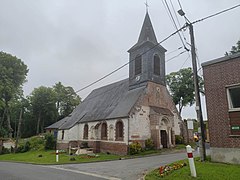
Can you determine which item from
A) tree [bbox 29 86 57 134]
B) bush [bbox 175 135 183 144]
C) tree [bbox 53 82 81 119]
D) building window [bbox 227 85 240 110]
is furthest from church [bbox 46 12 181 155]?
tree [bbox 53 82 81 119]

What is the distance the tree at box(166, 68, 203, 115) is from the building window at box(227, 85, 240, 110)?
30091 millimetres

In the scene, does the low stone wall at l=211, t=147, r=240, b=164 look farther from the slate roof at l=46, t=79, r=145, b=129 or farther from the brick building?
the slate roof at l=46, t=79, r=145, b=129

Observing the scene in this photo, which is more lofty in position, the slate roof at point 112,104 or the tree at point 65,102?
the tree at point 65,102

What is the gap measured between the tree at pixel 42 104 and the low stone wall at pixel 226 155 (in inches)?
1892

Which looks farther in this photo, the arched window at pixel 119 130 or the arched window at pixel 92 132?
the arched window at pixel 92 132

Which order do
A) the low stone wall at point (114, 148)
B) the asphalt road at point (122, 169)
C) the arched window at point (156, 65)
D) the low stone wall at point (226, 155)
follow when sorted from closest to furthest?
the low stone wall at point (226, 155) → the asphalt road at point (122, 169) → the low stone wall at point (114, 148) → the arched window at point (156, 65)

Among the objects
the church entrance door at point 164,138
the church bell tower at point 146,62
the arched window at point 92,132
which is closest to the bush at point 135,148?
the church entrance door at point 164,138

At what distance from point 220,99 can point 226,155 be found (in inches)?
105

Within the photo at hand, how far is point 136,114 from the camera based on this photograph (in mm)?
21422

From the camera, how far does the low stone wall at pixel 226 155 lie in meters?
9.11

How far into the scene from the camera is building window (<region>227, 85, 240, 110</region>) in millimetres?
9784

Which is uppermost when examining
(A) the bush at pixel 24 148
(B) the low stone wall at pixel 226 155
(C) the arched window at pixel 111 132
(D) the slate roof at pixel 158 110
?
(D) the slate roof at pixel 158 110

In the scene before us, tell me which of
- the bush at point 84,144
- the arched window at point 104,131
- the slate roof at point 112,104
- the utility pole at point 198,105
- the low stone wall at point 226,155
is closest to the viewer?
the low stone wall at point 226,155

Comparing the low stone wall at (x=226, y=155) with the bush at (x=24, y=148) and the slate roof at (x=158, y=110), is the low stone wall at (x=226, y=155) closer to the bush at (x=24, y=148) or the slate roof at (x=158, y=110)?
the slate roof at (x=158, y=110)
